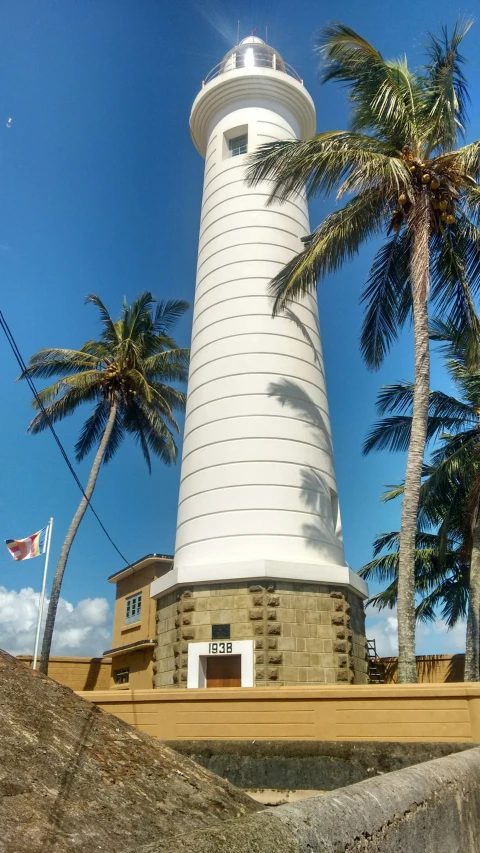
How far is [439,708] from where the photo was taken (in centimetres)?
848

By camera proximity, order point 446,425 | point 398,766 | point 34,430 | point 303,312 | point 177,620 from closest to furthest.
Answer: point 398,766
point 177,620
point 303,312
point 446,425
point 34,430

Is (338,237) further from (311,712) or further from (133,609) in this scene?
(133,609)

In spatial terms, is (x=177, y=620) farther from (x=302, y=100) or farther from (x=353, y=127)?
(x=302, y=100)

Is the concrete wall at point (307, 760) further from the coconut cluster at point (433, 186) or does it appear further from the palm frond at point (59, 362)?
the palm frond at point (59, 362)

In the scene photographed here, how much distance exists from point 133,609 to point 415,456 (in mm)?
15726

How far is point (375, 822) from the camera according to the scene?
241 centimetres

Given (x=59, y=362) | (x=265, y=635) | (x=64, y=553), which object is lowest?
(x=265, y=635)

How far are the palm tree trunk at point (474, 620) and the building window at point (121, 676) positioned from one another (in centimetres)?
1133

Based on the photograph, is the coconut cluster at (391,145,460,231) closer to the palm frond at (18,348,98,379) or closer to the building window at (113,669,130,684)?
the palm frond at (18,348,98,379)

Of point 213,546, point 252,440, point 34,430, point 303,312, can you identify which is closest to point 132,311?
point 34,430

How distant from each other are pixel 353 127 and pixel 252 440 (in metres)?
7.61

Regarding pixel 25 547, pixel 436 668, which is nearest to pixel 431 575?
pixel 436 668

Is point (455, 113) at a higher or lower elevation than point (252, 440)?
higher

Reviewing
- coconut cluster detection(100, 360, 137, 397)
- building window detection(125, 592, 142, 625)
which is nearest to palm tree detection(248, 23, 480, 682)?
coconut cluster detection(100, 360, 137, 397)
